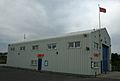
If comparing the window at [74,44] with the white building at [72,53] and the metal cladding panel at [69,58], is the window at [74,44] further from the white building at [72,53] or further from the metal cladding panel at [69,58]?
the metal cladding panel at [69,58]

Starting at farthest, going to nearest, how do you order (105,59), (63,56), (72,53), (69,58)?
(105,59) → (63,56) → (69,58) → (72,53)

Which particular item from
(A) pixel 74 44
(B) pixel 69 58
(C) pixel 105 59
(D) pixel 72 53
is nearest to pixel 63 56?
(B) pixel 69 58

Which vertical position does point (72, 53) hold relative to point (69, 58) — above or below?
above

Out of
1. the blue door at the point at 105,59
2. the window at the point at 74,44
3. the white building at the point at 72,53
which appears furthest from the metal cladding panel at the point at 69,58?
the blue door at the point at 105,59

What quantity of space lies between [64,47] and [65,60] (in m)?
2.02

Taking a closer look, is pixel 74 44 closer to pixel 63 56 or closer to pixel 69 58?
pixel 69 58

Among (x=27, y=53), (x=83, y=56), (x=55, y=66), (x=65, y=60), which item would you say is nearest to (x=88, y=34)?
(x=83, y=56)

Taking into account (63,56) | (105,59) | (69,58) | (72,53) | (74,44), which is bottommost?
(105,59)

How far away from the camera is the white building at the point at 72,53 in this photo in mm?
31047

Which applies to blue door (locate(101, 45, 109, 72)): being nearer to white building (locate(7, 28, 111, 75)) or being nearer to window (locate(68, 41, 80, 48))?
white building (locate(7, 28, 111, 75))

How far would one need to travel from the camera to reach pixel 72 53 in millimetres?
32844

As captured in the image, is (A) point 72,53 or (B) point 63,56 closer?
(A) point 72,53

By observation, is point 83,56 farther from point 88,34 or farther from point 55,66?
point 55,66

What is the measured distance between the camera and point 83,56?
31.1m
